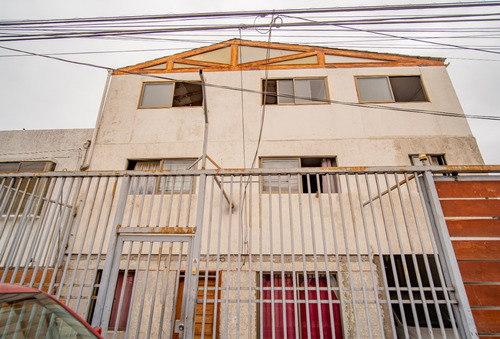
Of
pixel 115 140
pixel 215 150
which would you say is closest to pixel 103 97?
pixel 115 140

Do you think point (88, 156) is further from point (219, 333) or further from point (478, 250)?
point (478, 250)

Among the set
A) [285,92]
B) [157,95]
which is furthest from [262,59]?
[157,95]

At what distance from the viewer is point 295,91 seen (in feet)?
24.3

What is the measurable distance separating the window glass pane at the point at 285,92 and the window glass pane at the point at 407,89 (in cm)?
316

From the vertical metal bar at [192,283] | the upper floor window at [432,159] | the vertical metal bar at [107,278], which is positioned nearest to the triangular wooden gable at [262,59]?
the upper floor window at [432,159]

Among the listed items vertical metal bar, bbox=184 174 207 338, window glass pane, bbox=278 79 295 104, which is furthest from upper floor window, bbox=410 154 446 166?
vertical metal bar, bbox=184 174 207 338

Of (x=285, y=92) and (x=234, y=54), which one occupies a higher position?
(x=234, y=54)

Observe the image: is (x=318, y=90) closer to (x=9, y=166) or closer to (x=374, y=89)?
(x=374, y=89)

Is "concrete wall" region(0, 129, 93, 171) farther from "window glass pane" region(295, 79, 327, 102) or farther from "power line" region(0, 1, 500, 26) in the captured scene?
"window glass pane" region(295, 79, 327, 102)

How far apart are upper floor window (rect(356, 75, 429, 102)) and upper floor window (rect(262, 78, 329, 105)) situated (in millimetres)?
1197

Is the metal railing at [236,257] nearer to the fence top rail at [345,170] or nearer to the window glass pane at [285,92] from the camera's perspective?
the fence top rail at [345,170]

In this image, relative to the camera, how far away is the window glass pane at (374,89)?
713cm

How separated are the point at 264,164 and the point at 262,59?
399 cm

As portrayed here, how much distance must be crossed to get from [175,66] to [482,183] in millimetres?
8506
